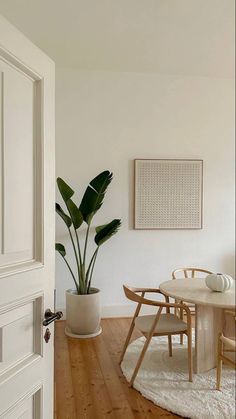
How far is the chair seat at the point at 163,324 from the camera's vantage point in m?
2.52

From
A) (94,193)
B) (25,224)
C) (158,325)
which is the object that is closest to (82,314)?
(158,325)

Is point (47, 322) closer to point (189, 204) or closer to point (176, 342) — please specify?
point (176, 342)

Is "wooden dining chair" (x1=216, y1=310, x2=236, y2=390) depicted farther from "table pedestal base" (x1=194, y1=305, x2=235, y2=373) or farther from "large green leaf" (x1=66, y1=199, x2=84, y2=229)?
"large green leaf" (x1=66, y1=199, x2=84, y2=229)

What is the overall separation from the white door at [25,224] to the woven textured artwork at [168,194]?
265 cm

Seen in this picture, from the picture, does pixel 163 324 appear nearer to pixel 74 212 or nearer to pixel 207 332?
pixel 207 332

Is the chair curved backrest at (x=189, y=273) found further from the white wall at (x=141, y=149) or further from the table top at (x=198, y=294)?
the table top at (x=198, y=294)

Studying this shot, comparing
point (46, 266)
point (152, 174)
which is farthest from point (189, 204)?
point (46, 266)

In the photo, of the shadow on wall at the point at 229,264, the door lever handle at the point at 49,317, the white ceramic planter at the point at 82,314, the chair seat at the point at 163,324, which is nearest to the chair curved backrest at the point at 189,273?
the shadow on wall at the point at 229,264

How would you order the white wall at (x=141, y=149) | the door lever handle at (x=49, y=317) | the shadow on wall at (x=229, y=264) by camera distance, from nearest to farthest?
the door lever handle at (x=49, y=317) → the white wall at (x=141, y=149) → the shadow on wall at (x=229, y=264)

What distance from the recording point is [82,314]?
333 centimetres

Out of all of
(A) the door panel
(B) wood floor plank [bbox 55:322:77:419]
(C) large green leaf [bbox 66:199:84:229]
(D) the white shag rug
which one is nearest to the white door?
(A) the door panel

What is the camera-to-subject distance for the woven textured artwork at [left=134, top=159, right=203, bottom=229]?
393 centimetres

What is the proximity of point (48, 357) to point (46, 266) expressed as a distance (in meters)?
0.36

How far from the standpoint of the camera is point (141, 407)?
2191mm
